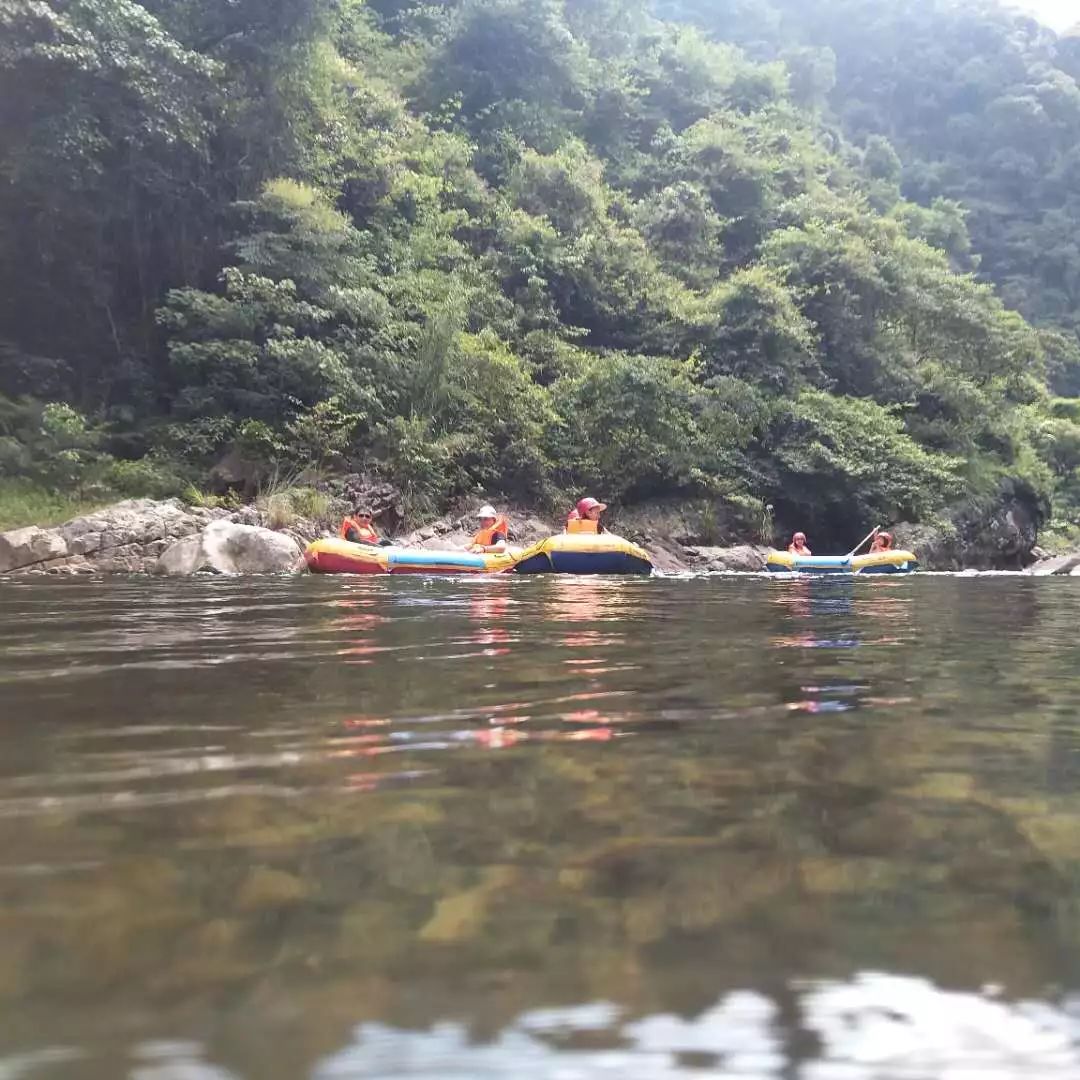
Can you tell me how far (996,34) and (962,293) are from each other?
32.0m

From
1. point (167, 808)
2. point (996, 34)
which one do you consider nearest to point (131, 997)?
point (167, 808)

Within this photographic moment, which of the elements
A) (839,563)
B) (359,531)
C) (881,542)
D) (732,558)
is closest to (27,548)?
(359,531)

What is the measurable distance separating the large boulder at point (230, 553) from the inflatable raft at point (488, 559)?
36.4 inches

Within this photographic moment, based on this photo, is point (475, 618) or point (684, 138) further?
point (684, 138)

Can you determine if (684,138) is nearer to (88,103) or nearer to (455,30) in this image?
(455,30)

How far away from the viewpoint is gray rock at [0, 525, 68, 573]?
10.8 metres

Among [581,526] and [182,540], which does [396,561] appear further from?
[182,540]

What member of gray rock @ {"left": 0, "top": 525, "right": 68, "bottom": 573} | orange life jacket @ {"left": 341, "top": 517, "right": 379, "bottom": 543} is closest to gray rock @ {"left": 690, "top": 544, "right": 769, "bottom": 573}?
orange life jacket @ {"left": 341, "top": 517, "right": 379, "bottom": 543}

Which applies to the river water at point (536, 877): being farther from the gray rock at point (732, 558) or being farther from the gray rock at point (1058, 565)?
the gray rock at point (1058, 565)

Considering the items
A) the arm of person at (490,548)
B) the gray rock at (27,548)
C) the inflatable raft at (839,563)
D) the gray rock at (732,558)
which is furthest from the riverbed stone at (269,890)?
the gray rock at (732,558)

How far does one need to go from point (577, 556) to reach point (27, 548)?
6.45m

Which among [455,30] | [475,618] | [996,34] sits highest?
[996,34]

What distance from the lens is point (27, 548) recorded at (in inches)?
430

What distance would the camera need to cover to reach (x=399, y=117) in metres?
20.9
